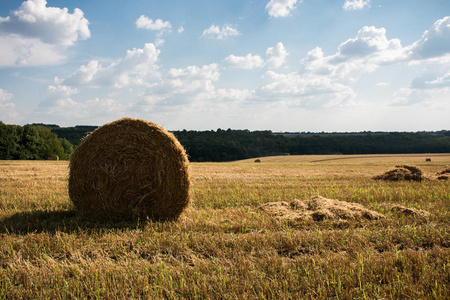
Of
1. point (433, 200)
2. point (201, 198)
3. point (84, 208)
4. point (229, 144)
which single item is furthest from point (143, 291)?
point (229, 144)

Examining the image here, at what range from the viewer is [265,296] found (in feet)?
10.1

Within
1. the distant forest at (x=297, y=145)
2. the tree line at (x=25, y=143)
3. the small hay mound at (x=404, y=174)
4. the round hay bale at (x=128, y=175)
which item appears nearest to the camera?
the round hay bale at (x=128, y=175)

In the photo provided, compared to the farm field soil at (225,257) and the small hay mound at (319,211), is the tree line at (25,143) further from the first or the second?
the small hay mound at (319,211)

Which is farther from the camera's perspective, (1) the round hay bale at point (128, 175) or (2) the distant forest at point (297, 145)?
(2) the distant forest at point (297, 145)

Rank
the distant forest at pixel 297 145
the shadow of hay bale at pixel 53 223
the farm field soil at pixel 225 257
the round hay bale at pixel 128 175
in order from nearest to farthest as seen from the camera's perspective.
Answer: the farm field soil at pixel 225 257 < the shadow of hay bale at pixel 53 223 < the round hay bale at pixel 128 175 < the distant forest at pixel 297 145

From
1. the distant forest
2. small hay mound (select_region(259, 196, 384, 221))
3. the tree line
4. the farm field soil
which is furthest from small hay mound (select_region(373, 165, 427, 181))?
the tree line

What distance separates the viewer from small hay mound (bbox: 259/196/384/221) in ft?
19.6

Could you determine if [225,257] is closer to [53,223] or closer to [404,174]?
[53,223]

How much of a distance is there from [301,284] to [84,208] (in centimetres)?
486

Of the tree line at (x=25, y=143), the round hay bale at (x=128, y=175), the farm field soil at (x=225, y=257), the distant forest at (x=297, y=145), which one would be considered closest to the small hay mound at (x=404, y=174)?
the farm field soil at (x=225, y=257)

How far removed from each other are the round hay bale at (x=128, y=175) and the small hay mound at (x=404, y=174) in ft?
34.9

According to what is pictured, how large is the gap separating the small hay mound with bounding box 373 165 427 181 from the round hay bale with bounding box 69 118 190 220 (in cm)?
1064

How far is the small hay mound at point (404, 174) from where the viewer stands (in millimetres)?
13039

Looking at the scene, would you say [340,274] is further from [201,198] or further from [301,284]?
[201,198]
